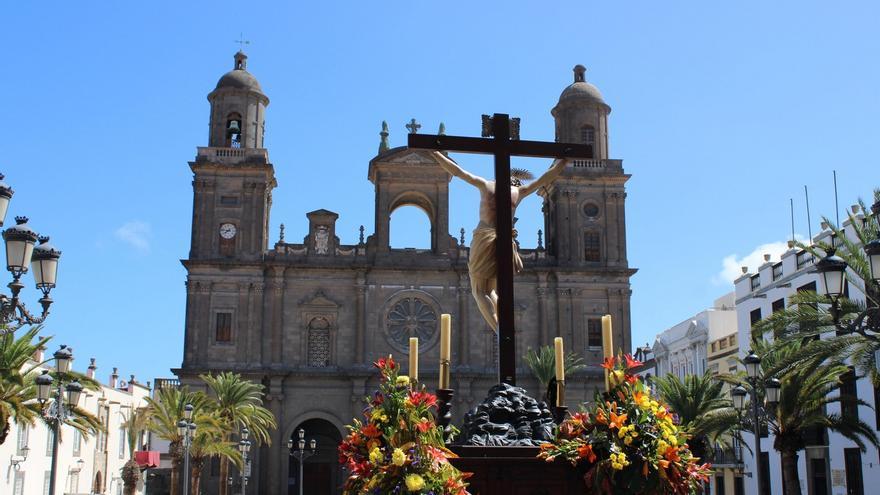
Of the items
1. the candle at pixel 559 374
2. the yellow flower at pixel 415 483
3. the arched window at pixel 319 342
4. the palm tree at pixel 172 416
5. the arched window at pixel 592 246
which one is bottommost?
the yellow flower at pixel 415 483

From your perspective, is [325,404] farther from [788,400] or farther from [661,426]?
[661,426]

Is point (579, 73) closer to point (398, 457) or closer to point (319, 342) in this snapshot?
point (319, 342)

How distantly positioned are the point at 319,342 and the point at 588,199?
16450mm

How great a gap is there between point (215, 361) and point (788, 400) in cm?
3047

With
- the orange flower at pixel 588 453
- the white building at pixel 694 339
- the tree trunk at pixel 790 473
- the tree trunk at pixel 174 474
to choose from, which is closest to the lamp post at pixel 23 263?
the orange flower at pixel 588 453

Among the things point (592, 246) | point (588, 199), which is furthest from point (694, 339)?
point (588, 199)

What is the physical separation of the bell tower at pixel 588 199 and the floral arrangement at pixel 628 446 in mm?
45420

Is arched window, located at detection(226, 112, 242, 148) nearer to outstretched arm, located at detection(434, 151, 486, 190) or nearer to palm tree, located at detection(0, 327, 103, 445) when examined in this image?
palm tree, located at detection(0, 327, 103, 445)

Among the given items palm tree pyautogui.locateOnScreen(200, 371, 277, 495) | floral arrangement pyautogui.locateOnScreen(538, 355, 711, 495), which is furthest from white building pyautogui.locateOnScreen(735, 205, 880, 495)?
floral arrangement pyautogui.locateOnScreen(538, 355, 711, 495)

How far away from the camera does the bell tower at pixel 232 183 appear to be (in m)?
51.8

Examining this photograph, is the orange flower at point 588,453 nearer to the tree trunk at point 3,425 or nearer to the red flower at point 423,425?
the red flower at point 423,425

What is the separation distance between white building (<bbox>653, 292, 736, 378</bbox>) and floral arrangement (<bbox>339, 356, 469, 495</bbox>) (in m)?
47.5

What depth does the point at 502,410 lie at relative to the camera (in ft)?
29.4

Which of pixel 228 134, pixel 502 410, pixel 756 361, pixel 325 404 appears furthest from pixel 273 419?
pixel 502 410
